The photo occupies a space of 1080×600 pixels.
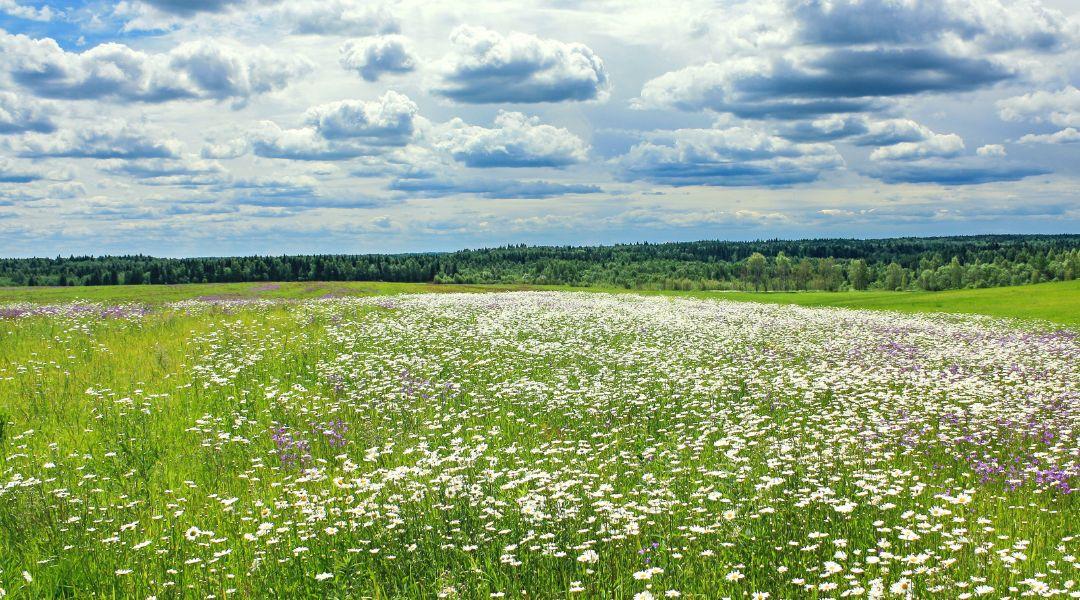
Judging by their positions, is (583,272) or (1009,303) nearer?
(1009,303)

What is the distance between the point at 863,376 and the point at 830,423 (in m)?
3.47

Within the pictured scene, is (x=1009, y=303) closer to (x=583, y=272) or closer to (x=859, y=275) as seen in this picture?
(x=859, y=275)

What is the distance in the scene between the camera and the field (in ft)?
17.7

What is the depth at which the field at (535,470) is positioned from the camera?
541cm

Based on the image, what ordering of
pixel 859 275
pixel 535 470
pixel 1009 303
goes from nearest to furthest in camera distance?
pixel 535 470, pixel 1009 303, pixel 859 275

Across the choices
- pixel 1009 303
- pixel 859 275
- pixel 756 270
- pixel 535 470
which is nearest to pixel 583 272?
pixel 756 270

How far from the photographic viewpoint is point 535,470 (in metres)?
7.64

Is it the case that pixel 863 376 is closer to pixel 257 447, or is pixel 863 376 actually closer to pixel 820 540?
pixel 820 540

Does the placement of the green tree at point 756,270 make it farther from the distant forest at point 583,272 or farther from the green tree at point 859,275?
the green tree at point 859,275

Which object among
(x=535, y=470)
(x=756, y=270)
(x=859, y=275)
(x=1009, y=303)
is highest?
(x=756, y=270)

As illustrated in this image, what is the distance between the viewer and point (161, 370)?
1484 cm

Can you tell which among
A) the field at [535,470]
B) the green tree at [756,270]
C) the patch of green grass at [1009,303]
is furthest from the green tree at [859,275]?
the field at [535,470]

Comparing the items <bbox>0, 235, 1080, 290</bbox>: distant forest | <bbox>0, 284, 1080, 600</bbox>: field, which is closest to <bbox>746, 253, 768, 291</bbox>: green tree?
<bbox>0, 235, 1080, 290</bbox>: distant forest

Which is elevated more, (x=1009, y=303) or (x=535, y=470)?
(x=1009, y=303)
